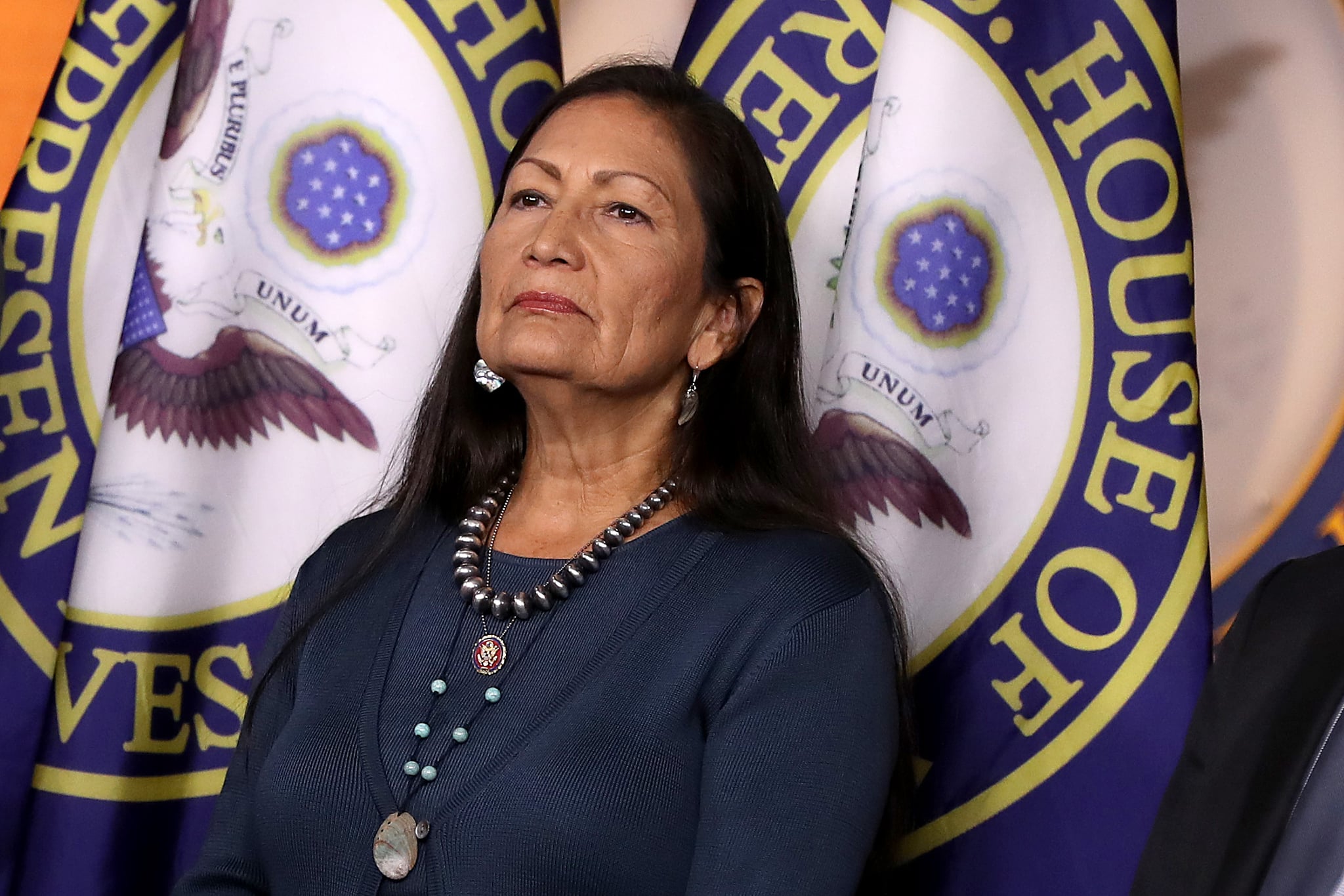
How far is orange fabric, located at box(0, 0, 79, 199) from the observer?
2215 millimetres

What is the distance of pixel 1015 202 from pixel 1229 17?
1.85ft

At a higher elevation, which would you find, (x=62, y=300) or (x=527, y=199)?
(x=527, y=199)

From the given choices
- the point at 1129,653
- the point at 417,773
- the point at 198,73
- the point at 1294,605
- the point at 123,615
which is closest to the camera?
the point at 1294,605

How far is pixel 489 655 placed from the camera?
5.26 ft

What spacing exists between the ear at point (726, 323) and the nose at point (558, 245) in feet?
0.61

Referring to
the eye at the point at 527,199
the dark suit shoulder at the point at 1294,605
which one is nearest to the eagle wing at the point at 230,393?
the eye at the point at 527,199

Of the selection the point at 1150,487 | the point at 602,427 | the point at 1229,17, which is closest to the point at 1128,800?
the point at 1150,487

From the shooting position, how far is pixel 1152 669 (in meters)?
1.74

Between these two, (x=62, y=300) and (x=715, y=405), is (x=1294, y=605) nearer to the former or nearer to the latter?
(x=715, y=405)

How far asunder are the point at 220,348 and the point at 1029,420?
1169 millimetres

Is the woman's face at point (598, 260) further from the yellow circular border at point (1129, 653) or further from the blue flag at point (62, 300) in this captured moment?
the blue flag at point (62, 300)

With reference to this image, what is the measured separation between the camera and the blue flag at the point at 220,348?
212 cm

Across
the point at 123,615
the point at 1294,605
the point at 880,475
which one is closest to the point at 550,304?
the point at 880,475

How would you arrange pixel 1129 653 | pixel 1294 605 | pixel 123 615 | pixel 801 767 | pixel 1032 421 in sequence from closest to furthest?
1. pixel 1294 605
2. pixel 801 767
3. pixel 1129 653
4. pixel 1032 421
5. pixel 123 615
